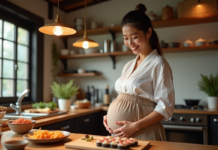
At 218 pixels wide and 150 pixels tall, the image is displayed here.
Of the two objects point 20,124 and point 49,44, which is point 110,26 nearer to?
point 49,44

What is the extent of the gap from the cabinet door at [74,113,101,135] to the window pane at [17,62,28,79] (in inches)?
46.3

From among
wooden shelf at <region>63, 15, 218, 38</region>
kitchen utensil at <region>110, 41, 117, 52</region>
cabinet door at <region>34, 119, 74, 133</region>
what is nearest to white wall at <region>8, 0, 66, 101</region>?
wooden shelf at <region>63, 15, 218, 38</region>

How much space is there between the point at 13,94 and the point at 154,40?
7.30 ft

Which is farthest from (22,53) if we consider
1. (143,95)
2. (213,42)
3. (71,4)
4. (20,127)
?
(213,42)

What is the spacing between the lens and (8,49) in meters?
2.95

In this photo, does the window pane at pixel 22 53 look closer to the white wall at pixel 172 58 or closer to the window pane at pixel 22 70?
the window pane at pixel 22 70

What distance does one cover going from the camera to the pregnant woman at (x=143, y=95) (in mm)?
1403

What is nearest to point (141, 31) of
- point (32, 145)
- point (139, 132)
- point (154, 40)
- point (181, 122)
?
point (154, 40)

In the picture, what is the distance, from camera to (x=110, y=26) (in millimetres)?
3781

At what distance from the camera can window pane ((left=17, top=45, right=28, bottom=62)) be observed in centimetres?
316

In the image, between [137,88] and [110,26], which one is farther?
[110,26]

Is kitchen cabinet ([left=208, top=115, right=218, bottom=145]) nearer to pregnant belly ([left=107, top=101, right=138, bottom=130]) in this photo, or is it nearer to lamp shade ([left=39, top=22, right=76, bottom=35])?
pregnant belly ([left=107, top=101, right=138, bottom=130])

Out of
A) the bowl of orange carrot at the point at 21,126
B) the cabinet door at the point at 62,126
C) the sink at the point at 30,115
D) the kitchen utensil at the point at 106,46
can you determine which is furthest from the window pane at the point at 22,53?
the bowl of orange carrot at the point at 21,126

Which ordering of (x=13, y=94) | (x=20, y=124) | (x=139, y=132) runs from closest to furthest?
(x=20, y=124) → (x=139, y=132) → (x=13, y=94)
